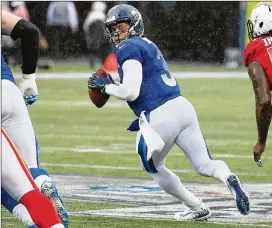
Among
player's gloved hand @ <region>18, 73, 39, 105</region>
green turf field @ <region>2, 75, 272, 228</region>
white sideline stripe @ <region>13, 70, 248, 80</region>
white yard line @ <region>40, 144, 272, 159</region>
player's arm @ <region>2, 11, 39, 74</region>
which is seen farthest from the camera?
white sideline stripe @ <region>13, 70, 248, 80</region>

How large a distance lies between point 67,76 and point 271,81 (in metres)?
17.2

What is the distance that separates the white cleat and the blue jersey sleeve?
1121mm

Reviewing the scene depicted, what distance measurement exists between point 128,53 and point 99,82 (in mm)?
352

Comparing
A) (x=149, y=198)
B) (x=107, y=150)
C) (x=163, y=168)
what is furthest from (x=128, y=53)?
(x=107, y=150)

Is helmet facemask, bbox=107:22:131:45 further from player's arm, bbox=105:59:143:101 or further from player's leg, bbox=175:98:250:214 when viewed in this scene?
player's leg, bbox=175:98:250:214

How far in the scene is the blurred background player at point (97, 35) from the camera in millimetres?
27688

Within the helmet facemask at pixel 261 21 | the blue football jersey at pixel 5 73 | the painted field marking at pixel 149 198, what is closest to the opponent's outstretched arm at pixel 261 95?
the helmet facemask at pixel 261 21

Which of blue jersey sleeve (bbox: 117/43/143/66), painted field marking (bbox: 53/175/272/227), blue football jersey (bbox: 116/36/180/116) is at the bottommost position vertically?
painted field marking (bbox: 53/175/272/227)

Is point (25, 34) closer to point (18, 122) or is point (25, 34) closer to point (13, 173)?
point (18, 122)

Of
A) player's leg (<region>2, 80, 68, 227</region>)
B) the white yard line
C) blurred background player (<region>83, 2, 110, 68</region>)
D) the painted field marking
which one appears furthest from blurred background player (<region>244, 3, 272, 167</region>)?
blurred background player (<region>83, 2, 110, 68</region>)

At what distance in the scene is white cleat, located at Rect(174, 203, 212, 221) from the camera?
7.98 m

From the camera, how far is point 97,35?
28.7 metres

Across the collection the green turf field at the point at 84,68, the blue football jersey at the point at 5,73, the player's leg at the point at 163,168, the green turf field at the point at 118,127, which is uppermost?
the blue football jersey at the point at 5,73

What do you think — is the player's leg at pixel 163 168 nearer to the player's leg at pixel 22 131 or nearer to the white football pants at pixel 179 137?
the white football pants at pixel 179 137
